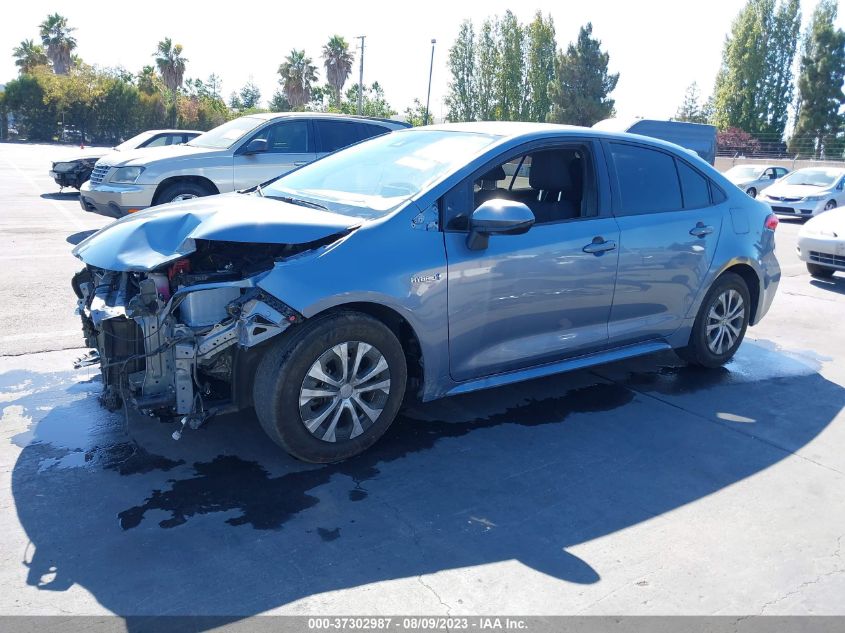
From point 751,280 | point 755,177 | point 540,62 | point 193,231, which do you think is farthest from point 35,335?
point 540,62

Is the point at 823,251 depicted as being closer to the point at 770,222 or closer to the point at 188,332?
the point at 770,222

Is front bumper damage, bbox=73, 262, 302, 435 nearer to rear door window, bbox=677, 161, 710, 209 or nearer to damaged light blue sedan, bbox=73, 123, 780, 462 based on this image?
damaged light blue sedan, bbox=73, 123, 780, 462

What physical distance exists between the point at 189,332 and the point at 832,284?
9753mm

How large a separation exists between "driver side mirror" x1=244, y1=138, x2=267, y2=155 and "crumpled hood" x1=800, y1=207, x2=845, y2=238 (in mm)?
8020

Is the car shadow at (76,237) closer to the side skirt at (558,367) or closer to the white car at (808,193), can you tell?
the side skirt at (558,367)

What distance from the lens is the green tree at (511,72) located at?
65938 millimetres

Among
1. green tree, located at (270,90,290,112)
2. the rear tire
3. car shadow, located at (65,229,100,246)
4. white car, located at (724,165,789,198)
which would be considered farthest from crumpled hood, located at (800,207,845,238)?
green tree, located at (270,90,290,112)

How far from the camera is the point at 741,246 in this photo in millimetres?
5727

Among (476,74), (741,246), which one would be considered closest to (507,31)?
(476,74)

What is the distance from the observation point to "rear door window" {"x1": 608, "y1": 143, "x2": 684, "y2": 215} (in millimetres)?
5039

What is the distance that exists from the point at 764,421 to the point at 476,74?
223ft

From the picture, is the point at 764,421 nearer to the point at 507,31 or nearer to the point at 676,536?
the point at 676,536

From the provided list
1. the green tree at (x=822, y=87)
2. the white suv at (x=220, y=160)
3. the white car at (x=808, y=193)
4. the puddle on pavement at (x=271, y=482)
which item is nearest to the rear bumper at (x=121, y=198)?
the white suv at (x=220, y=160)

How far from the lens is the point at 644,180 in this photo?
520 cm
